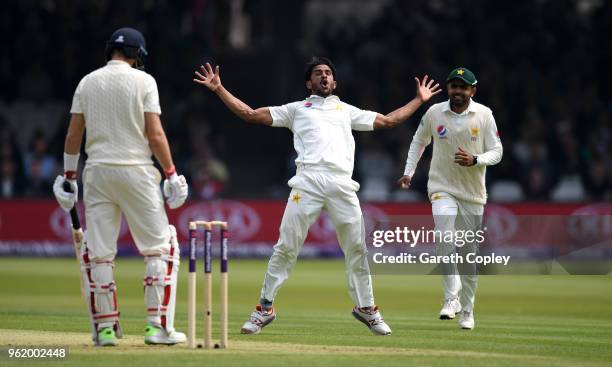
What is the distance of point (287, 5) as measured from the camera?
24.0 meters

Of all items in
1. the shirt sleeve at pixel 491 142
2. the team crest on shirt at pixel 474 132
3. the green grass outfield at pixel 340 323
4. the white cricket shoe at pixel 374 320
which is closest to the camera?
the green grass outfield at pixel 340 323

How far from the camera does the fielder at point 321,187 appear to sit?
9.80 metres

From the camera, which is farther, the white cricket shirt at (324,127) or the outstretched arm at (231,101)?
the white cricket shirt at (324,127)

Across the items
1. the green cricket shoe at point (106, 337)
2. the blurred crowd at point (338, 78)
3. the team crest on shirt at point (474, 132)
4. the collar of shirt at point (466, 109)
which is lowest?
the green cricket shoe at point (106, 337)

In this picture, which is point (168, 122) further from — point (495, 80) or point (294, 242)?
point (294, 242)

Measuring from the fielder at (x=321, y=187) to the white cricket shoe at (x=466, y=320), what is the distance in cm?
86

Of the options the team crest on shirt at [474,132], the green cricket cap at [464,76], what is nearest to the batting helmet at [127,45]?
the green cricket cap at [464,76]

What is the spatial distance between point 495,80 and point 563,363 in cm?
1495

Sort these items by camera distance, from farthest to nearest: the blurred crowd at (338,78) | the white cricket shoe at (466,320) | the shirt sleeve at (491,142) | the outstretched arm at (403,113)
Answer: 1. the blurred crowd at (338,78)
2. the shirt sleeve at (491,142)
3. the white cricket shoe at (466,320)
4. the outstretched arm at (403,113)

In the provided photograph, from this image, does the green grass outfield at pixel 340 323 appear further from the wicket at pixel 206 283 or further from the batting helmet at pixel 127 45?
the batting helmet at pixel 127 45

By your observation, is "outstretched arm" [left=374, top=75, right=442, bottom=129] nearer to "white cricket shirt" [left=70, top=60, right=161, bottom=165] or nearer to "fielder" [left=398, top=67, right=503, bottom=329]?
"fielder" [left=398, top=67, right=503, bottom=329]

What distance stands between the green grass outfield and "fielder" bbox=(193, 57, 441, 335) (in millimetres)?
320

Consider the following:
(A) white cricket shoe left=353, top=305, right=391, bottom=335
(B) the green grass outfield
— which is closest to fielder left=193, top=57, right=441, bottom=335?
(A) white cricket shoe left=353, top=305, right=391, bottom=335

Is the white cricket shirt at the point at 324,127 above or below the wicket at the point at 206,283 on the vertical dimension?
above
